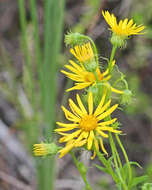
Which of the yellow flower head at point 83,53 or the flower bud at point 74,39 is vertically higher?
the flower bud at point 74,39

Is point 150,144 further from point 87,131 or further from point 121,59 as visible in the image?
point 87,131

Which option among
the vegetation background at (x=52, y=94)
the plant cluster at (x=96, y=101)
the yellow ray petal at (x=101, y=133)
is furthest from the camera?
the vegetation background at (x=52, y=94)

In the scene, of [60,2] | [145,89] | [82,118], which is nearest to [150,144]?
[145,89]

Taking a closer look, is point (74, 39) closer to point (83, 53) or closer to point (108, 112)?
point (83, 53)

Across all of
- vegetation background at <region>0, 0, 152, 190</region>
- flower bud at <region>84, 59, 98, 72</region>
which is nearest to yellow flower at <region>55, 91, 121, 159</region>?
flower bud at <region>84, 59, 98, 72</region>

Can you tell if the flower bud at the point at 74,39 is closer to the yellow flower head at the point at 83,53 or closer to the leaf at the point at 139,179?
the yellow flower head at the point at 83,53

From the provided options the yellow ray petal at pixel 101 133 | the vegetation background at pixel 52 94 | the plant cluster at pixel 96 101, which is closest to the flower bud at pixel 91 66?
the plant cluster at pixel 96 101
